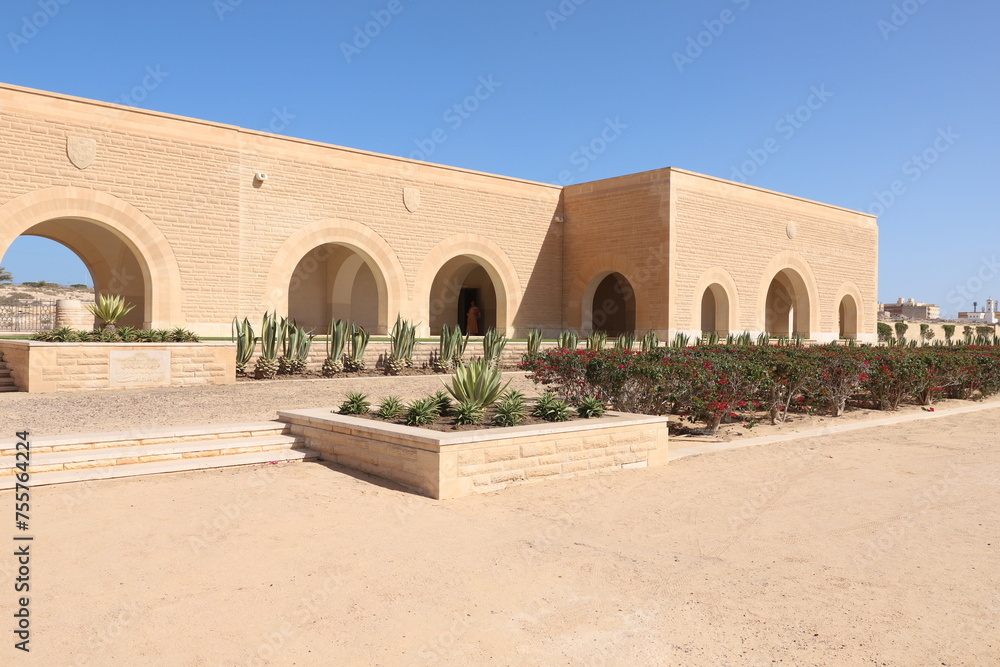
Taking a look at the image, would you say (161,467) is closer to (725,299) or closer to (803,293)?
(725,299)

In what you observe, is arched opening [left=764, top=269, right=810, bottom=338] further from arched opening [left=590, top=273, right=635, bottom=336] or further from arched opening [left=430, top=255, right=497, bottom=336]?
arched opening [left=430, top=255, right=497, bottom=336]

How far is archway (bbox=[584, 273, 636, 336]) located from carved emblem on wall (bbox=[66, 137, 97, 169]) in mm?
16286

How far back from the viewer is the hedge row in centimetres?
855

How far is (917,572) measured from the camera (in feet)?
13.7

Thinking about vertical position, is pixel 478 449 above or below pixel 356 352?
below

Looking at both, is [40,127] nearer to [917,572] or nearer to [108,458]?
[108,458]

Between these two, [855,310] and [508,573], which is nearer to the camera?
[508,573]

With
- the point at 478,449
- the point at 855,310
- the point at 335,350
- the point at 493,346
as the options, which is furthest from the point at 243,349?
the point at 855,310

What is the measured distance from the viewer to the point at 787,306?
27.2 metres

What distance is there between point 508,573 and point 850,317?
2699 cm

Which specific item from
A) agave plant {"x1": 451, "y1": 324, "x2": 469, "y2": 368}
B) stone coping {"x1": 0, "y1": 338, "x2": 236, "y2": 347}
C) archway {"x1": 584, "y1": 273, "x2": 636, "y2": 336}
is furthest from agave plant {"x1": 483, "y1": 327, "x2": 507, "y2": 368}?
archway {"x1": 584, "y1": 273, "x2": 636, "y2": 336}

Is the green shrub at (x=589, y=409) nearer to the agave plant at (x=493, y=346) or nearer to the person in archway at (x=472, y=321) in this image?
the agave plant at (x=493, y=346)

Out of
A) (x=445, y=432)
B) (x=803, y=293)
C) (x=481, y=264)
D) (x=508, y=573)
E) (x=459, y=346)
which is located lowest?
(x=508, y=573)

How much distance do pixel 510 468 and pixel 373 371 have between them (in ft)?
27.3
